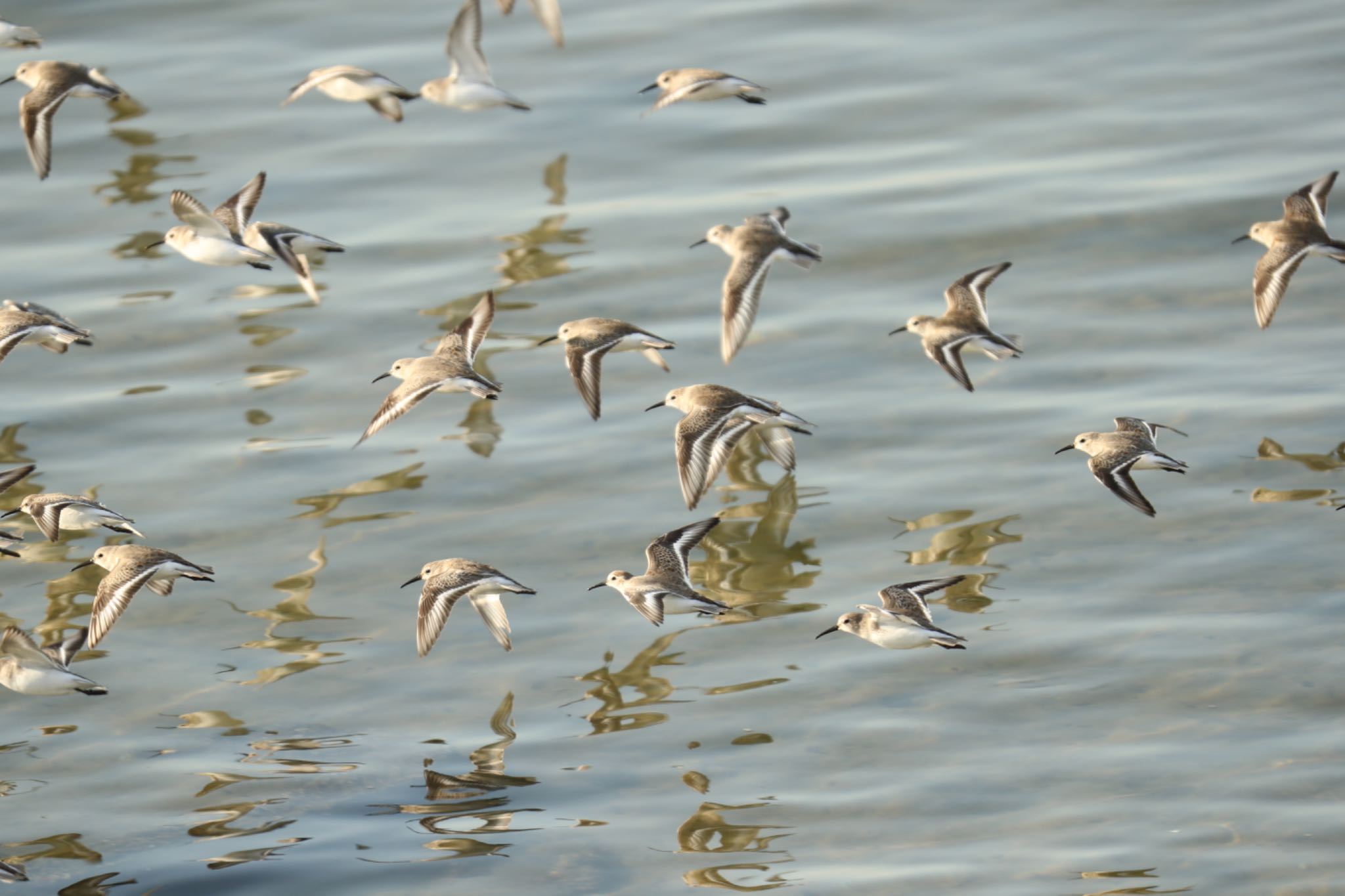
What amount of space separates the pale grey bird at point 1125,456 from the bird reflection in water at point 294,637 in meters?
4.20

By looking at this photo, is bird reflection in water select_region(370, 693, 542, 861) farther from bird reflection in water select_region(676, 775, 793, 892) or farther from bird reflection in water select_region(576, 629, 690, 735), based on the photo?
bird reflection in water select_region(676, 775, 793, 892)

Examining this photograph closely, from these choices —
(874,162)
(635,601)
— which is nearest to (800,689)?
(635,601)

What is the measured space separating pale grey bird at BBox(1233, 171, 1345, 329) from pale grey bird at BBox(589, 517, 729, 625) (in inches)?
162

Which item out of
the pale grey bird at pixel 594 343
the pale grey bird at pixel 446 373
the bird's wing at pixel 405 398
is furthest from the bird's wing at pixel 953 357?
the bird's wing at pixel 405 398

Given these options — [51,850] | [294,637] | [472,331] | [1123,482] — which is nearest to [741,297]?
[472,331]

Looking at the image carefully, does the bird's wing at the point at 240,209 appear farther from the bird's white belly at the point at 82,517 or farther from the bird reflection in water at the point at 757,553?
the bird reflection in water at the point at 757,553

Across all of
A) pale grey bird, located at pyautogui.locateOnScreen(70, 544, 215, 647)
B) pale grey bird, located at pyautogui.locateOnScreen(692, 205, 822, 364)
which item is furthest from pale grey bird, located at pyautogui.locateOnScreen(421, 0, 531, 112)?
pale grey bird, located at pyautogui.locateOnScreen(70, 544, 215, 647)

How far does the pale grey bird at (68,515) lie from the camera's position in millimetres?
10859

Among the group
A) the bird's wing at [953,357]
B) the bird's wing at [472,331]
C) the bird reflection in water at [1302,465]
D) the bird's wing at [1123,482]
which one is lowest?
the bird reflection in water at [1302,465]

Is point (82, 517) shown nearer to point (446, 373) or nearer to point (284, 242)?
point (446, 373)

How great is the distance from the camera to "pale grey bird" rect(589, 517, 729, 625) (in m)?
10.1

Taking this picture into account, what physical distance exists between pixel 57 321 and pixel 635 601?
183 inches

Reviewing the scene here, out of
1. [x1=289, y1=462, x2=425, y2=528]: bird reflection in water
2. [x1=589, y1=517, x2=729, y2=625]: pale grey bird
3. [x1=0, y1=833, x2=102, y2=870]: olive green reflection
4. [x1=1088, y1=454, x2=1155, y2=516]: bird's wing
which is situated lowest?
[x1=0, y1=833, x2=102, y2=870]: olive green reflection

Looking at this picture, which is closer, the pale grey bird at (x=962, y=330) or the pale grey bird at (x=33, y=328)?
the pale grey bird at (x=962, y=330)
